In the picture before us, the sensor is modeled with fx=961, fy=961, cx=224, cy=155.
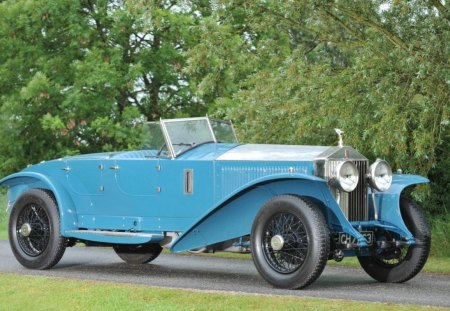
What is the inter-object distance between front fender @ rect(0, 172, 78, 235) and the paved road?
1.96 feet

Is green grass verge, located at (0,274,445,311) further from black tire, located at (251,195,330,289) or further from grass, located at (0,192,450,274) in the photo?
grass, located at (0,192,450,274)

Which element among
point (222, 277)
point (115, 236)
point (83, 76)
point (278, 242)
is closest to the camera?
point (278, 242)

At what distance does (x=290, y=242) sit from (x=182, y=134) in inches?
85.5

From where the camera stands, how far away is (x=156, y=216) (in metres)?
10.5

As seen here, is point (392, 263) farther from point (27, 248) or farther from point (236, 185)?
point (27, 248)

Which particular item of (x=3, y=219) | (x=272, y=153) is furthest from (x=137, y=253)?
(x=3, y=219)

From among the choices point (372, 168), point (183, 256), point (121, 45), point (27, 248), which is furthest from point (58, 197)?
point (121, 45)

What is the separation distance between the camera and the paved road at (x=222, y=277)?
29.3 ft

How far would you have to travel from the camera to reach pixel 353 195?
9547mm

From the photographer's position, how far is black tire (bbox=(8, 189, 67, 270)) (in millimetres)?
11047

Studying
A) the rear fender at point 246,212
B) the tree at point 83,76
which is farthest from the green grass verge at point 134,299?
the tree at point 83,76

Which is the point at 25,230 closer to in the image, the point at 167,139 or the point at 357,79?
the point at 167,139

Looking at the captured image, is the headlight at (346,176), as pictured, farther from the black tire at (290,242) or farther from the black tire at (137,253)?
the black tire at (137,253)

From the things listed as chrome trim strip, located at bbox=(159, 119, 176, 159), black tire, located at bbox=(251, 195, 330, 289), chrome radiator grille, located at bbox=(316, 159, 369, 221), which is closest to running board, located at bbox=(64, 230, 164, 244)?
chrome trim strip, located at bbox=(159, 119, 176, 159)
